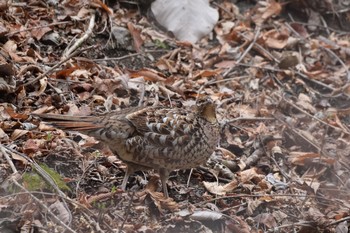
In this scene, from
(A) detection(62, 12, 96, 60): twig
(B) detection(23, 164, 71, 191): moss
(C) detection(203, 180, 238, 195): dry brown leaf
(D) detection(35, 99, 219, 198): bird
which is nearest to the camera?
(B) detection(23, 164, 71, 191): moss

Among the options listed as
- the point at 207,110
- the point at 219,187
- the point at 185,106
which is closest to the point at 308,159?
the point at 219,187

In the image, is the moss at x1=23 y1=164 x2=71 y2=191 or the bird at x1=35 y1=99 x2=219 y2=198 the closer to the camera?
the moss at x1=23 y1=164 x2=71 y2=191

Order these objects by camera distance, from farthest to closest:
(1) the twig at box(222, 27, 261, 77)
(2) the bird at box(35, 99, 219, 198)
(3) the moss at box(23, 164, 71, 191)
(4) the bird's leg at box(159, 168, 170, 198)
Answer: (1) the twig at box(222, 27, 261, 77) < (4) the bird's leg at box(159, 168, 170, 198) < (2) the bird at box(35, 99, 219, 198) < (3) the moss at box(23, 164, 71, 191)

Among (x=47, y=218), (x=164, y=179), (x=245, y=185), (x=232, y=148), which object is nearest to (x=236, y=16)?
(x=232, y=148)

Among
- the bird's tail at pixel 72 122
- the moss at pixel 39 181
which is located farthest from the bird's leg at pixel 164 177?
the moss at pixel 39 181

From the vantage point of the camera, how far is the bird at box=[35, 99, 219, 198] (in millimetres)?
5691

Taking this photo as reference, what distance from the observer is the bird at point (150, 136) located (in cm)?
569

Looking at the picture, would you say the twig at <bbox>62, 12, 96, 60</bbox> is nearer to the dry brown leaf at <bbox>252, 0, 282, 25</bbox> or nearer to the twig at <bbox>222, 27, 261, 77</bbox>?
the twig at <bbox>222, 27, 261, 77</bbox>

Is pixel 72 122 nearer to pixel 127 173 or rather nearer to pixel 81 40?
pixel 127 173

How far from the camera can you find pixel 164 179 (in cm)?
599

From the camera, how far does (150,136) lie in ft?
18.9

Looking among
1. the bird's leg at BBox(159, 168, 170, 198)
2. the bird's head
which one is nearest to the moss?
the bird's leg at BBox(159, 168, 170, 198)

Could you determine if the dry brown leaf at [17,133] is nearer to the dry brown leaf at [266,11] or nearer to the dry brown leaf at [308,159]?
the dry brown leaf at [308,159]

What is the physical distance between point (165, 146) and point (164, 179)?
333 mm
